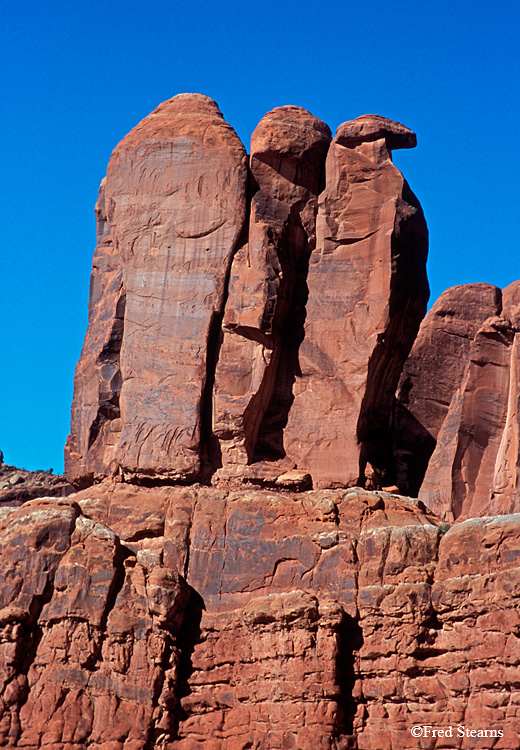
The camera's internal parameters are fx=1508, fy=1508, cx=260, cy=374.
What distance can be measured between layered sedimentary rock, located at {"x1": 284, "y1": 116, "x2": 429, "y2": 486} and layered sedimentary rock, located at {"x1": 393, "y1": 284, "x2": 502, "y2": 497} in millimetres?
3405

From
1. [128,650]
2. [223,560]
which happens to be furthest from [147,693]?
[223,560]

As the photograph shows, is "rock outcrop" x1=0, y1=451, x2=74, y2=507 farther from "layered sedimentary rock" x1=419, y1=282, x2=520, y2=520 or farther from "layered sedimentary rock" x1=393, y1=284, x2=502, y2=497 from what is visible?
"layered sedimentary rock" x1=419, y1=282, x2=520, y2=520

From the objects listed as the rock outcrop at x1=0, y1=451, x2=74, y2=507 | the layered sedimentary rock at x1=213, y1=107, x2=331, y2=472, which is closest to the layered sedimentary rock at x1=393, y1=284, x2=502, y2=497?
the layered sedimentary rock at x1=213, y1=107, x2=331, y2=472

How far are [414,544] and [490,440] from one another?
568 centimetres

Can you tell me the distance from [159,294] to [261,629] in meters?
7.46

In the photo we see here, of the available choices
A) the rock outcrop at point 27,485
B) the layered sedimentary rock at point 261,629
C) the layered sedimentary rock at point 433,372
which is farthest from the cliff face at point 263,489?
the rock outcrop at point 27,485

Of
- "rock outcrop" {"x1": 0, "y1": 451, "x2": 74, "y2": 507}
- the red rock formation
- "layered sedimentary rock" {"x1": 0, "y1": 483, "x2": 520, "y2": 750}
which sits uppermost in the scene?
"rock outcrop" {"x1": 0, "y1": 451, "x2": 74, "y2": 507}

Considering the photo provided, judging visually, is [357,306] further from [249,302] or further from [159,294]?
[159,294]

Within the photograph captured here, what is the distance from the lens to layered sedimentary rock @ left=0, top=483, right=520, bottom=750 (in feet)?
86.0

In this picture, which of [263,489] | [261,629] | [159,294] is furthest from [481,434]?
[261,629]

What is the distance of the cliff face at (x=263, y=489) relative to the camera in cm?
2647

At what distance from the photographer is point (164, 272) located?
30.8 metres

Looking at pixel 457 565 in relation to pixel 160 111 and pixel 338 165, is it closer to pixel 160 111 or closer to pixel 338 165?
pixel 338 165

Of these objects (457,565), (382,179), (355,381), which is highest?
(382,179)
